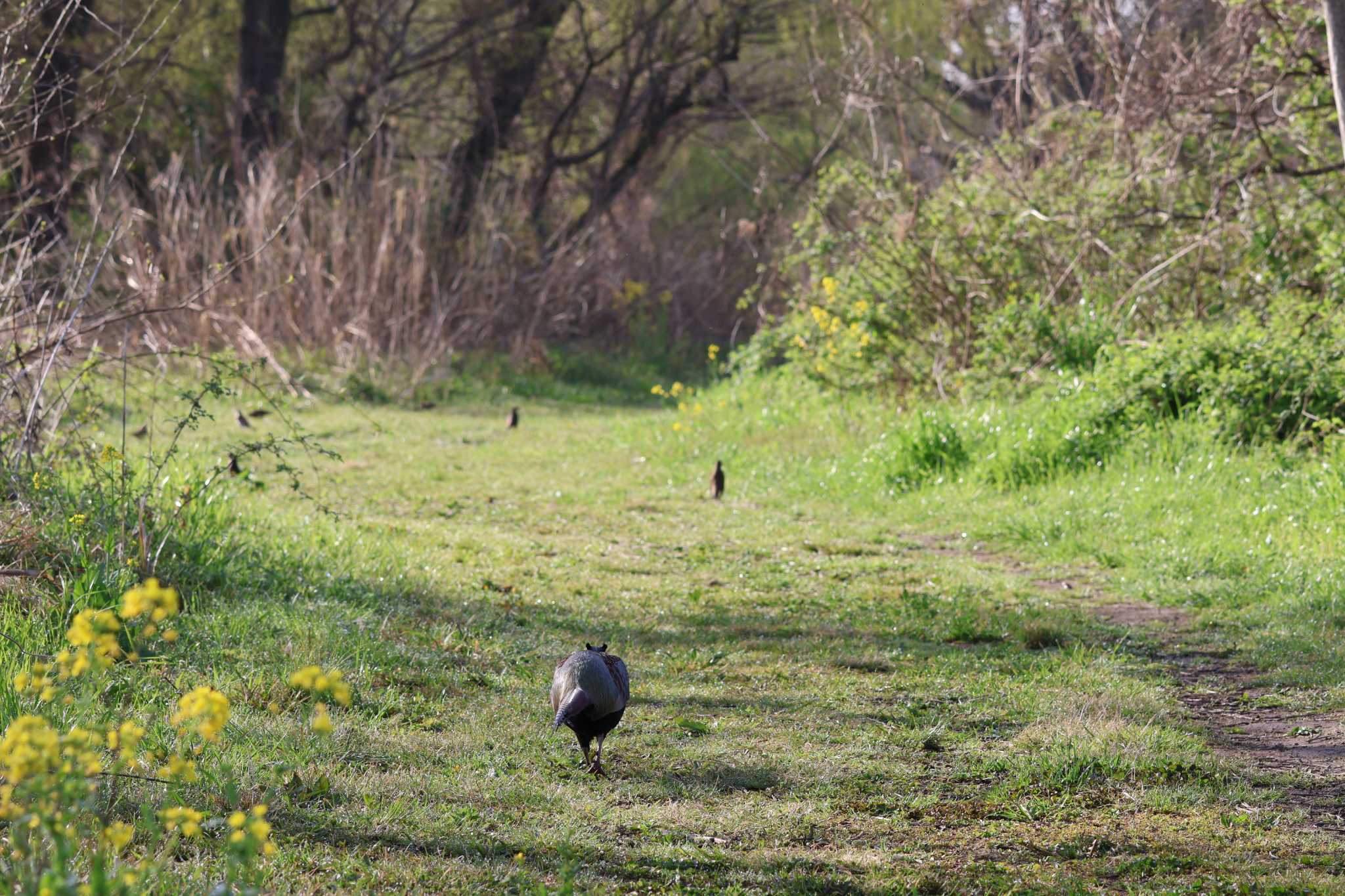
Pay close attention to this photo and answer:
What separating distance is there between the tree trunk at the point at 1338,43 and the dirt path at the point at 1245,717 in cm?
275

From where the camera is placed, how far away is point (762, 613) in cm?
634

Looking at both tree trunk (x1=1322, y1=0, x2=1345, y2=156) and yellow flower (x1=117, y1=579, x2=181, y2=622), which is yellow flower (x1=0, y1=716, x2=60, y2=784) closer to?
yellow flower (x1=117, y1=579, x2=181, y2=622)

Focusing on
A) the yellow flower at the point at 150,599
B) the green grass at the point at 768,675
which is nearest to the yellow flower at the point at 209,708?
the yellow flower at the point at 150,599

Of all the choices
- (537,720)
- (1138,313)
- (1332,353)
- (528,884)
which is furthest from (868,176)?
(528,884)

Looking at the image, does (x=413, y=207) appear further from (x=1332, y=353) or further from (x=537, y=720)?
(x=537, y=720)

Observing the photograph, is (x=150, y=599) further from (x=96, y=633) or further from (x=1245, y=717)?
(x=1245, y=717)

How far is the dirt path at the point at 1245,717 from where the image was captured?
405 cm

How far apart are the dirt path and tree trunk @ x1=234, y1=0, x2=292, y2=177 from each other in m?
14.9

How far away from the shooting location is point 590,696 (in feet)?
12.4

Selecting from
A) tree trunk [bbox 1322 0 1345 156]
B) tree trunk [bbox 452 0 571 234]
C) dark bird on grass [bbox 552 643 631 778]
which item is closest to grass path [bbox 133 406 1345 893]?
dark bird on grass [bbox 552 643 631 778]

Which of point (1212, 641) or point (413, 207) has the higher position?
point (413, 207)

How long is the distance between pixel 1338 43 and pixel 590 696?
558cm

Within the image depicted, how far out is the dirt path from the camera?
159 inches

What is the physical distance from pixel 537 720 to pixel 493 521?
420 cm
